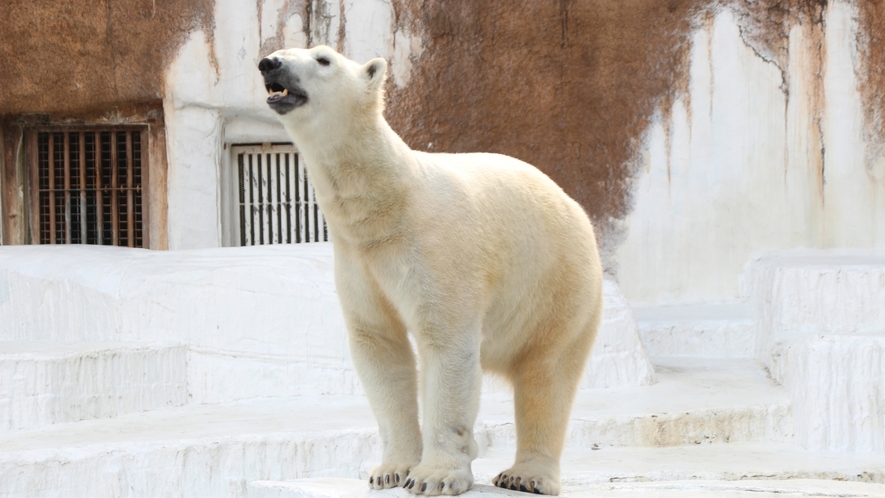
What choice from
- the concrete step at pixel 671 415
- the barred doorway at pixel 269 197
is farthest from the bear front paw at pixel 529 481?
the barred doorway at pixel 269 197

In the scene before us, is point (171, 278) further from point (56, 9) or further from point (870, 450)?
point (870, 450)

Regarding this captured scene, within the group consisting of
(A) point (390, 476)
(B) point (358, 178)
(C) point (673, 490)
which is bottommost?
(C) point (673, 490)

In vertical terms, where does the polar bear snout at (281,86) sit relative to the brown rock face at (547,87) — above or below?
below

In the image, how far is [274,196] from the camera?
420 inches

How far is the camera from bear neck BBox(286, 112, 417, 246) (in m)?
3.15

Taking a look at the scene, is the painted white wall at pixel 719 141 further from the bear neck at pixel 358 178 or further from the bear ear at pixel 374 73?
the bear neck at pixel 358 178

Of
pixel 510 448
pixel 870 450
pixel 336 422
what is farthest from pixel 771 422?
pixel 336 422

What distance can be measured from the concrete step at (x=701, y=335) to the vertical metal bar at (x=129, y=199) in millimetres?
5113

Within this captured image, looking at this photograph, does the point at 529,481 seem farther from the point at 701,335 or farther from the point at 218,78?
the point at 218,78

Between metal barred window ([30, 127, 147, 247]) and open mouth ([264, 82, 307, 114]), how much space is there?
26.2 feet

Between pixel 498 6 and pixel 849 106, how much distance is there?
327cm

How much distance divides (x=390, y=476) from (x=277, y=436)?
2.76 m

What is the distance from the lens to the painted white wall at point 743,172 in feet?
31.6

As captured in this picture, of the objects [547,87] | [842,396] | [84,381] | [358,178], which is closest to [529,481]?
[358,178]
